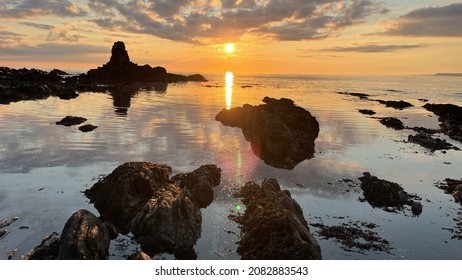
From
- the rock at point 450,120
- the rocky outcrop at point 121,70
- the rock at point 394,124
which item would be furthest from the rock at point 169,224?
the rocky outcrop at point 121,70

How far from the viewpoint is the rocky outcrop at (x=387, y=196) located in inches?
675

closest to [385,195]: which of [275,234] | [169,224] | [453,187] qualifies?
[453,187]

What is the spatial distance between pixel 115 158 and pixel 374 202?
1741cm

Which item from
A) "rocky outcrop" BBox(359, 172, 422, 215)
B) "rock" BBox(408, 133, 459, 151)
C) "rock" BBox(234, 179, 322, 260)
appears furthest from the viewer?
"rock" BBox(408, 133, 459, 151)

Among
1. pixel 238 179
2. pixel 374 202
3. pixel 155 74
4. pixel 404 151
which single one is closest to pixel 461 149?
pixel 404 151

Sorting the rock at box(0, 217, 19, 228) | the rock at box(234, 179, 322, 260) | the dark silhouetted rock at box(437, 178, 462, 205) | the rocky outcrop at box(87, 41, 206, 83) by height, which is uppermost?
the rocky outcrop at box(87, 41, 206, 83)

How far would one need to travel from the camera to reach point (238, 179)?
20859mm

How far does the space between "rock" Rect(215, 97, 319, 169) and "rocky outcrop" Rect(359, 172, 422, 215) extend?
6.72m

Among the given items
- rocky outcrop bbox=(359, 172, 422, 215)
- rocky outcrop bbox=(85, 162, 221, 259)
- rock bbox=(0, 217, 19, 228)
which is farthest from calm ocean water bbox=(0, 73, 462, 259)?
rocky outcrop bbox=(85, 162, 221, 259)

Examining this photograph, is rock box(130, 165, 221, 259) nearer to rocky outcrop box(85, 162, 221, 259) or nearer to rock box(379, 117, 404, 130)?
rocky outcrop box(85, 162, 221, 259)

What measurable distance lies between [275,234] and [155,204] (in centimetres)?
523

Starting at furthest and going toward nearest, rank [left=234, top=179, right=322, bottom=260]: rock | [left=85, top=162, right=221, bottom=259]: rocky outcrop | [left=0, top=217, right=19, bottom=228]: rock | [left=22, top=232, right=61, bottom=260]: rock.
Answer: [left=0, top=217, right=19, bottom=228]: rock, [left=85, top=162, right=221, bottom=259]: rocky outcrop, [left=22, top=232, right=61, bottom=260]: rock, [left=234, top=179, right=322, bottom=260]: rock

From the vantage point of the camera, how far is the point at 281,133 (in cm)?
2897

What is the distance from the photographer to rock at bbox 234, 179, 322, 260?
37.6ft
